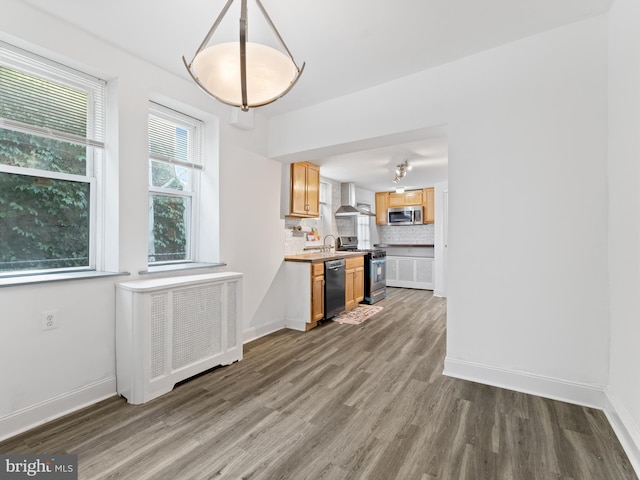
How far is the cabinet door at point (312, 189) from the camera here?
15.8 ft

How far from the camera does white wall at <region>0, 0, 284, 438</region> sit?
1967mm

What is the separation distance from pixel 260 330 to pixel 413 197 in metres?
5.32

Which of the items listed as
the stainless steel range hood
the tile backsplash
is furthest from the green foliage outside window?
the tile backsplash

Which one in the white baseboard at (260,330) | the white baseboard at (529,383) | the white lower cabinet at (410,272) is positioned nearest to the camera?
the white baseboard at (529,383)

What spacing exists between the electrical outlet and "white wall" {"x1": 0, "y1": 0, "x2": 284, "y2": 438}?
0.10ft

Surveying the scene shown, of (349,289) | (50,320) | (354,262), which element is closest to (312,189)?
(354,262)

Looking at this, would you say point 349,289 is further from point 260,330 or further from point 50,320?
point 50,320

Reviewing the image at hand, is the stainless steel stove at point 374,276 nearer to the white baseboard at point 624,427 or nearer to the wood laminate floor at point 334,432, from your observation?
the wood laminate floor at point 334,432

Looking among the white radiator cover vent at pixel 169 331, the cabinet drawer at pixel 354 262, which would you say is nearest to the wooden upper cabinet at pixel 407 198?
the cabinet drawer at pixel 354 262

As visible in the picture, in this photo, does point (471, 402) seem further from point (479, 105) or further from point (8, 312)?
point (8, 312)

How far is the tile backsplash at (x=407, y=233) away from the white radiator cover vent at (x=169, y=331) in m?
5.95

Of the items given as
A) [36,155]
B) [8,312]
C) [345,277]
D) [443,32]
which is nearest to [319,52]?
[443,32]

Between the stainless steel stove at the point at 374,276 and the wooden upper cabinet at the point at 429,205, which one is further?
the wooden upper cabinet at the point at 429,205

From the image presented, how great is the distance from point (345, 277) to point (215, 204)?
238 centimetres
